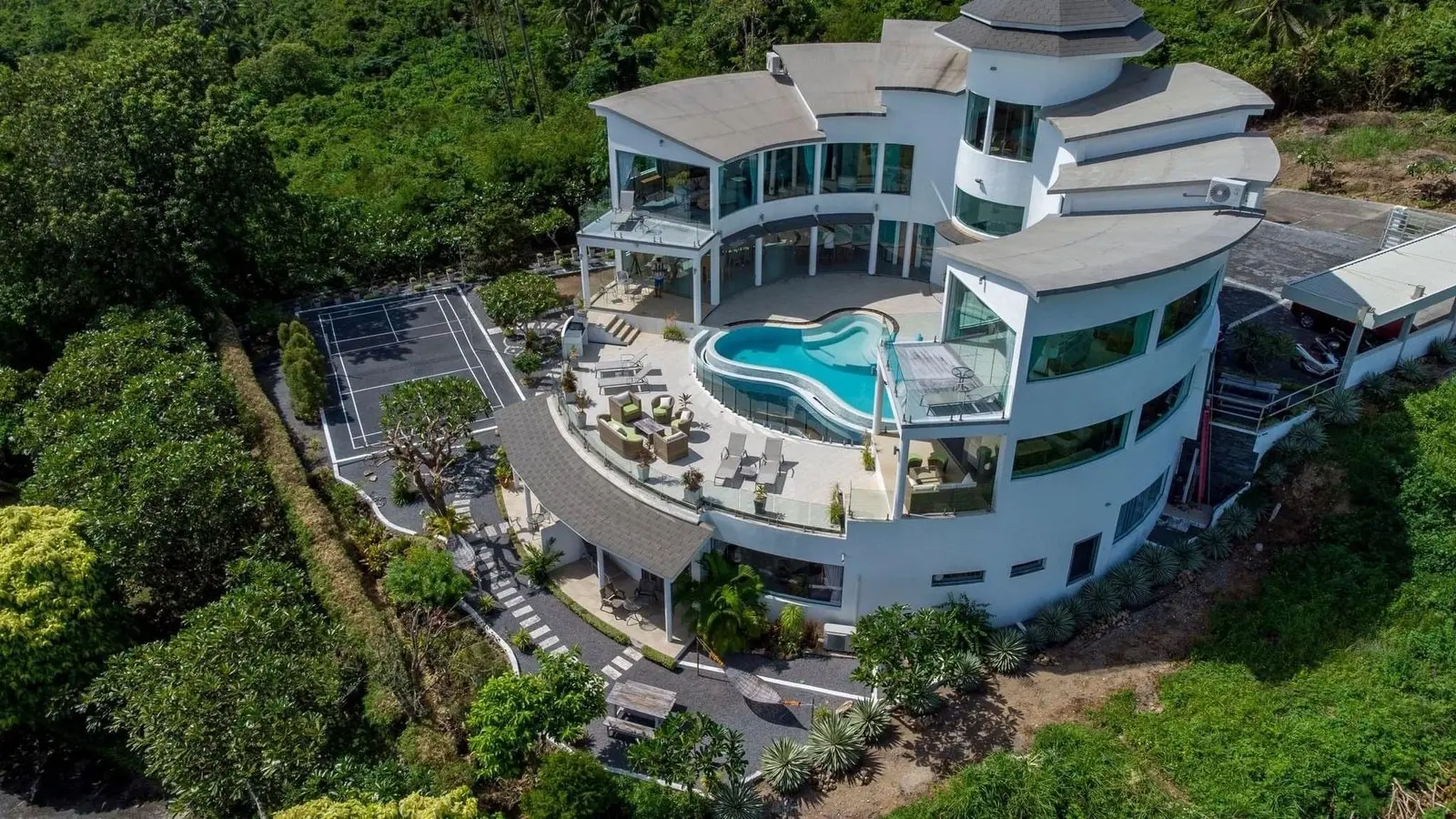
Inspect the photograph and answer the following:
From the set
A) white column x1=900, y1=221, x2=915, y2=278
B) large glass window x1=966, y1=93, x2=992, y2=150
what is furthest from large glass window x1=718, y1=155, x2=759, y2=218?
large glass window x1=966, y1=93, x2=992, y2=150

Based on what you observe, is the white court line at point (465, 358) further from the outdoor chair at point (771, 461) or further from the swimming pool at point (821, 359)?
the outdoor chair at point (771, 461)

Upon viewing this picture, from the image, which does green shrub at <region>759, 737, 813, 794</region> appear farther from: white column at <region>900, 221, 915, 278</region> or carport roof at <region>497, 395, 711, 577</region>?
white column at <region>900, 221, 915, 278</region>

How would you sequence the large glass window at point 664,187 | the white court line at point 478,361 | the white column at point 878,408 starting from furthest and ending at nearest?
the white court line at point 478,361
the large glass window at point 664,187
the white column at point 878,408

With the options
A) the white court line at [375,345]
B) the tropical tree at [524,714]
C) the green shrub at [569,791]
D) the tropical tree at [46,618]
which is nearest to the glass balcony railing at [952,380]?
the tropical tree at [524,714]

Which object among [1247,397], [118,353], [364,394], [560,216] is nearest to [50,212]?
[118,353]

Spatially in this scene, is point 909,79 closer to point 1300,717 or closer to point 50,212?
point 1300,717

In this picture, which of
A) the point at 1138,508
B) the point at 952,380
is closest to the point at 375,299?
the point at 952,380
